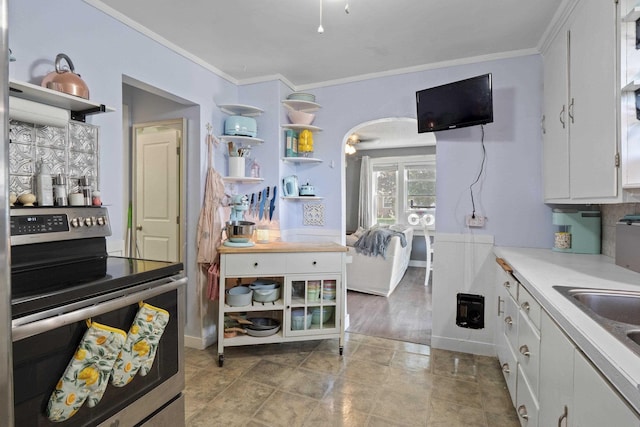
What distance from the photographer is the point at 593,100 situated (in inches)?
62.4

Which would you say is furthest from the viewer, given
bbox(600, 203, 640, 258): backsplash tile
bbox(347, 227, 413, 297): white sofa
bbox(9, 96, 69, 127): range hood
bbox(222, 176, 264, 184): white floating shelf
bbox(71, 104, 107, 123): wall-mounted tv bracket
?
bbox(347, 227, 413, 297): white sofa

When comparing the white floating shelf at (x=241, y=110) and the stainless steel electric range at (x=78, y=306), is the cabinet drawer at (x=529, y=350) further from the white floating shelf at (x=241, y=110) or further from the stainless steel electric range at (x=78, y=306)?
the white floating shelf at (x=241, y=110)

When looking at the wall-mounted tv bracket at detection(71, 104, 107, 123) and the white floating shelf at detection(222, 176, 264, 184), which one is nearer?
the wall-mounted tv bracket at detection(71, 104, 107, 123)

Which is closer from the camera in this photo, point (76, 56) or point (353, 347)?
point (76, 56)

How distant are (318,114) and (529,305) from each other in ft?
7.85

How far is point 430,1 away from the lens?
192 centimetres

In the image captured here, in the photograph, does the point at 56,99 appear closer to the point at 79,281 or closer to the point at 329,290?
the point at 79,281

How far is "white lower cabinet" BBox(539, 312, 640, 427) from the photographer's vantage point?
755 mm

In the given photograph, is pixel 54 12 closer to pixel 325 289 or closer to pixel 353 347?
pixel 325 289

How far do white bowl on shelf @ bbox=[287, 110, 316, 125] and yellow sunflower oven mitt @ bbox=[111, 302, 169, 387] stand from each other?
2.21m

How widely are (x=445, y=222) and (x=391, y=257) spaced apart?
4.90ft

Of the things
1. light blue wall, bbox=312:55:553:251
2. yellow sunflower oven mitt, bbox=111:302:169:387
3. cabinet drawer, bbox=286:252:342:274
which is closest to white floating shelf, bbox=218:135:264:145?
cabinet drawer, bbox=286:252:342:274

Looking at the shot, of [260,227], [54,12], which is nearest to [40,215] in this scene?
[54,12]

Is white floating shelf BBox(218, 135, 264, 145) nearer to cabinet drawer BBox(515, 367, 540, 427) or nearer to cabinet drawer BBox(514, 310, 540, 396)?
cabinet drawer BBox(514, 310, 540, 396)
